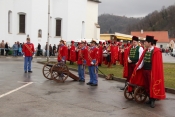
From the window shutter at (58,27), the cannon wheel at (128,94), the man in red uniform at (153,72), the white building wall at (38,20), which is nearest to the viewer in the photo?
the man in red uniform at (153,72)

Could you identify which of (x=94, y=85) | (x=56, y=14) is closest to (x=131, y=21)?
(x=56, y=14)

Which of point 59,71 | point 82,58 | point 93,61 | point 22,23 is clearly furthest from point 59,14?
point 93,61

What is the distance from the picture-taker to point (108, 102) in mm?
9258

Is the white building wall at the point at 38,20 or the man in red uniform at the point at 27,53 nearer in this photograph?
the man in red uniform at the point at 27,53

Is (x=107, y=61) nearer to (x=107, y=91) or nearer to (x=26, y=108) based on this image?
(x=107, y=91)

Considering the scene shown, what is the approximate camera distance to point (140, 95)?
941 cm

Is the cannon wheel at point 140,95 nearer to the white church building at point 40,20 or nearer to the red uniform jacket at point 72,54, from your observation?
the red uniform jacket at point 72,54

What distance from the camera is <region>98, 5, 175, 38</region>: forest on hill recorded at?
128 m

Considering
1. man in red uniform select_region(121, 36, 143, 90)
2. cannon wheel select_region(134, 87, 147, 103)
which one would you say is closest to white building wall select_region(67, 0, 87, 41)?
man in red uniform select_region(121, 36, 143, 90)

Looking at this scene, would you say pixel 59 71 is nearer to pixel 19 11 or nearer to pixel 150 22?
pixel 19 11

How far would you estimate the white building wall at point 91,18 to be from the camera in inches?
1859

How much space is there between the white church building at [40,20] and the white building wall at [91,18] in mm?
2972

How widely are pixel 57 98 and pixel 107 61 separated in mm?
Result: 13327

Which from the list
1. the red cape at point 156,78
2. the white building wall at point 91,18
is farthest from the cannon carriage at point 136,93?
the white building wall at point 91,18
